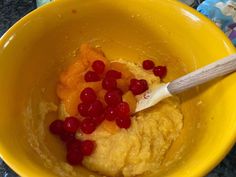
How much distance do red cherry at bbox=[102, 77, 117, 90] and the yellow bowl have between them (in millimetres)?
117

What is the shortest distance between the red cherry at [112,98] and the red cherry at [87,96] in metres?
0.03

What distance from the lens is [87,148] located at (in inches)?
31.0

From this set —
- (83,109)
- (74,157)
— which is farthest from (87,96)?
(74,157)

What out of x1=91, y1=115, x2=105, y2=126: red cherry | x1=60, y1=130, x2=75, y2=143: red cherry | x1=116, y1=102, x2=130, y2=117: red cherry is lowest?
Answer: x1=60, y1=130, x2=75, y2=143: red cherry

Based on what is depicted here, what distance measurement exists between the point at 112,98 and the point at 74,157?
6.0 inches

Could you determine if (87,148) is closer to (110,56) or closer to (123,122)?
(123,122)

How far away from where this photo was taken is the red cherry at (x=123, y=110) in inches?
31.8

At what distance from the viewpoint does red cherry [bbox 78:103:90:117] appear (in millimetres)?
829

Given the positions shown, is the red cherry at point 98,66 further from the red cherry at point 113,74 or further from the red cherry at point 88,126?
the red cherry at point 88,126

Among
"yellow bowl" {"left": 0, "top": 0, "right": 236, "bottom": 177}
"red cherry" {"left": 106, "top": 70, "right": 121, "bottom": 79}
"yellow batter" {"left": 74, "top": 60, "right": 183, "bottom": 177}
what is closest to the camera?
"yellow bowl" {"left": 0, "top": 0, "right": 236, "bottom": 177}

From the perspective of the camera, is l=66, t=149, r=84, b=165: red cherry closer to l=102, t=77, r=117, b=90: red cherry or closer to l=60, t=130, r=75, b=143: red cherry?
l=60, t=130, r=75, b=143: red cherry

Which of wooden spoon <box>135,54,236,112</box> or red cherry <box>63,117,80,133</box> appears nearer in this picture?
wooden spoon <box>135,54,236,112</box>

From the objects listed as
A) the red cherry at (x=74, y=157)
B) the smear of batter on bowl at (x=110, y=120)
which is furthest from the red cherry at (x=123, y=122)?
the red cherry at (x=74, y=157)

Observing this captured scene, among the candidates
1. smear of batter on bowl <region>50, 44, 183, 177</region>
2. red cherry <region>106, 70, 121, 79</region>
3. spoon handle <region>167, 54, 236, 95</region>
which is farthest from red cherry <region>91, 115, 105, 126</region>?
spoon handle <region>167, 54, 236, 95</region>
